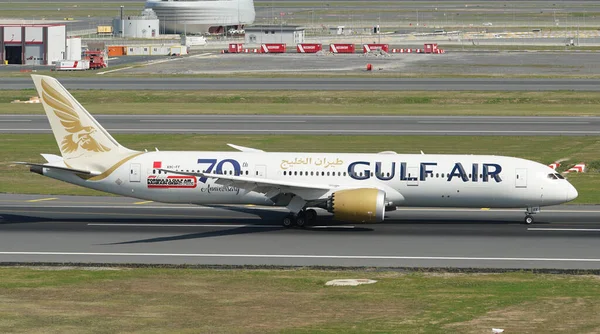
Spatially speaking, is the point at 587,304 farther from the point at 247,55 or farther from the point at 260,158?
the point at 247,55

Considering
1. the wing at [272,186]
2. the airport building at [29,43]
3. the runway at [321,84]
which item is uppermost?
the airport building at [29,43]

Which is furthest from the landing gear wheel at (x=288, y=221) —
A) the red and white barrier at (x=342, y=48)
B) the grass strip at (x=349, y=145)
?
the red and white barrier at (x=342, y=48)

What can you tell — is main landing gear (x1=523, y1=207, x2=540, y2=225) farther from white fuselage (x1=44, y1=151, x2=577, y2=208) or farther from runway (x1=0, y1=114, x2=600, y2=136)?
runway (x1=0, y1=114, x2=600, y2=136)

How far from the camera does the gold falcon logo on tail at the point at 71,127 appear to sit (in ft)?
179

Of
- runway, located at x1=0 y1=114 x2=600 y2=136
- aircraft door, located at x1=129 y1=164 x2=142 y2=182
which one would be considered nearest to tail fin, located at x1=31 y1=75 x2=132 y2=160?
aircraft door, located at x1=129 y1=164 x2=142 y2=182

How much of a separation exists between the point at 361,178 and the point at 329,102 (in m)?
60.0

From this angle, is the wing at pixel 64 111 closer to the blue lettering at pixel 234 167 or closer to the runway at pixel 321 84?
the blue lettering at pixel 234 167

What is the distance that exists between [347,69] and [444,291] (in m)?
117

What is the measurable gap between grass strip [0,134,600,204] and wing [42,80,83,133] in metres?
16.5

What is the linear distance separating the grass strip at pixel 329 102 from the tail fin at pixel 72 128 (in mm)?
51682

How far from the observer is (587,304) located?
1430 inches

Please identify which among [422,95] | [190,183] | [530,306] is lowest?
[530,306]

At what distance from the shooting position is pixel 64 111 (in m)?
54.7

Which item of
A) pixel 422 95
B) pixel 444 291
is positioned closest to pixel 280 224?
pixel 444 291
